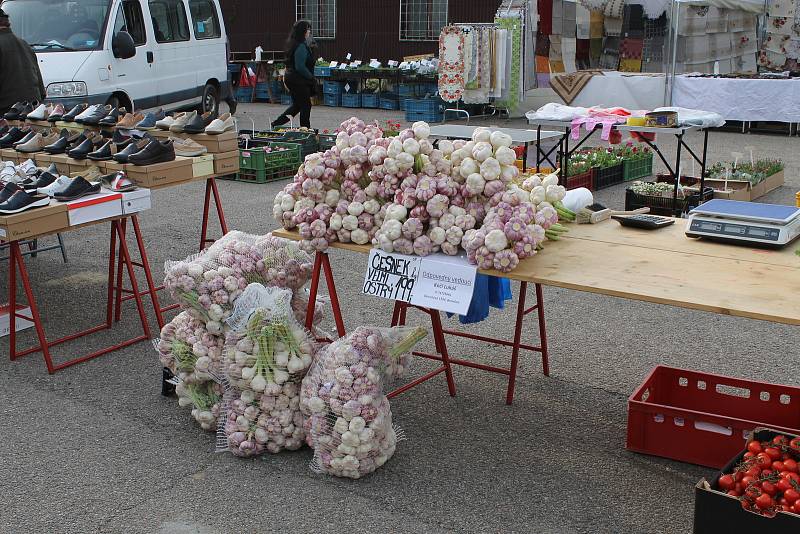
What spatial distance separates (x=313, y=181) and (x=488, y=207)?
81 centimetres

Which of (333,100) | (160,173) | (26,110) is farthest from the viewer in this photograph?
(333,100)

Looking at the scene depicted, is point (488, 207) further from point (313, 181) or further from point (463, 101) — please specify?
point (463, 101)

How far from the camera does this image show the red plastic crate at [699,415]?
12.5 feet

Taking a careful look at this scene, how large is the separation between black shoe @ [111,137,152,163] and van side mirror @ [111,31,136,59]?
6.45 m

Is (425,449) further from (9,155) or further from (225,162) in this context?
(9,155)

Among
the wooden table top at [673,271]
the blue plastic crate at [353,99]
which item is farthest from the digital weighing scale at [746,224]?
the blue plastic crate at [353,99]

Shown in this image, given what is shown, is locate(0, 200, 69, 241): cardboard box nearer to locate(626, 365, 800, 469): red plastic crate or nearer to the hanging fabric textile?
locate(626, 365, 800, 469): red plastic crate

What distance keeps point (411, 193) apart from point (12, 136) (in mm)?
4348

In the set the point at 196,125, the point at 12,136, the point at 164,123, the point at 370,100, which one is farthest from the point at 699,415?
the point at 370,100

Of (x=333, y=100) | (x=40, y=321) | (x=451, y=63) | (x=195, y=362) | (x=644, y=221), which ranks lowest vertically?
(x=40, y=321)

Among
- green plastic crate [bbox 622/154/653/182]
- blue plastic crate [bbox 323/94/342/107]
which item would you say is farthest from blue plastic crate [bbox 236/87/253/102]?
green plastic crate [bbox 622/154/653/182]

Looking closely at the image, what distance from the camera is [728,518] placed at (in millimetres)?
2924

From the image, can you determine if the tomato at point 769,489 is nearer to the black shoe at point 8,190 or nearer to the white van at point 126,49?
the black shoe at point 8,190

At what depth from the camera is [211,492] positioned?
3777mm
